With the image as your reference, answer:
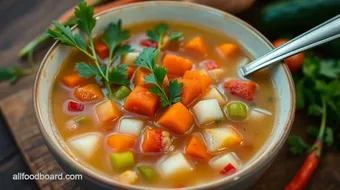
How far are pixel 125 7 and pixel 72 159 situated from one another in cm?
103

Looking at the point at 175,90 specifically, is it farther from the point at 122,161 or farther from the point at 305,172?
the point at 305,172

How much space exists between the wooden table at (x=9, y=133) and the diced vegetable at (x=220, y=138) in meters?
0.38

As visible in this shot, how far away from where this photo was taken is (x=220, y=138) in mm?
2086

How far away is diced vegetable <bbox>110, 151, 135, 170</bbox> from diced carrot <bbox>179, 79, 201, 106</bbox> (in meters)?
0.38

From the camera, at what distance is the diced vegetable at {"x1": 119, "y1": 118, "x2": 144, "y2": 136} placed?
212 centimetres

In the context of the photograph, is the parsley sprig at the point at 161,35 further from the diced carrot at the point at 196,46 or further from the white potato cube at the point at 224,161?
the white potato cube at the point at 224,161

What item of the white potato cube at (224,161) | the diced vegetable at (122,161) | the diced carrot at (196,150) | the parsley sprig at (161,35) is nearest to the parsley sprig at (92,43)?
the parsley sprig at (161,35)

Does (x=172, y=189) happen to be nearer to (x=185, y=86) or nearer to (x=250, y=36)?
(x=185, y=86)

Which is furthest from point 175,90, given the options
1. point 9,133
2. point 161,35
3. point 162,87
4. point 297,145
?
point 9,133

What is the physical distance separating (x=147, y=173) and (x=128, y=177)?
0.08 m

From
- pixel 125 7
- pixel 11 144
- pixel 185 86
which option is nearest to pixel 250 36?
pixel 185 86

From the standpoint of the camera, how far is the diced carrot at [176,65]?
2.36 m

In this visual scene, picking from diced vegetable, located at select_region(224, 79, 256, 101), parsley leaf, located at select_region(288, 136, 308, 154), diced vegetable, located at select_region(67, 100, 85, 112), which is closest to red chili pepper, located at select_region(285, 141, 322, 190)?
parsley leaf, located at select_region(288, 136, 308, 154)

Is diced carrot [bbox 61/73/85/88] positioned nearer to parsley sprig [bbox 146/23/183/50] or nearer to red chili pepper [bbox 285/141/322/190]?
parsley sprig [bbox 146/23/183/50]
